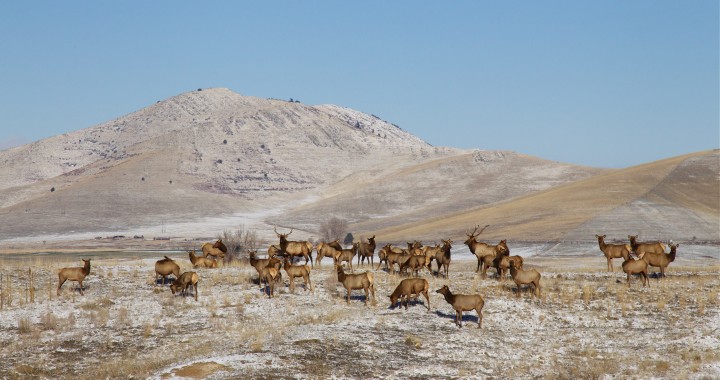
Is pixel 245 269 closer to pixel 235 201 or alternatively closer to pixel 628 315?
pixel 628 315

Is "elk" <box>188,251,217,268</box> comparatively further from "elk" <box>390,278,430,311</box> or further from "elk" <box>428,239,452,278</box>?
"elk" <box>390,278,430,311</box>

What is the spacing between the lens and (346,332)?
2383cm

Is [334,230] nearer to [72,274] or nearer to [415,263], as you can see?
[415,263]

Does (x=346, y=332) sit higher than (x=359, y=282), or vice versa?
(x=359, y=282)

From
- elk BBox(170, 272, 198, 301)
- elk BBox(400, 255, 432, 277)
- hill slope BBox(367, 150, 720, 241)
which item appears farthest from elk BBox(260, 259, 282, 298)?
hill slope BBox(367, 150, 720, 241)

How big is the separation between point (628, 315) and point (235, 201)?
13867cm

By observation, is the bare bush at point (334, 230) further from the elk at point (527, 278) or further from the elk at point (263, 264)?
the elk at point (527, 278)

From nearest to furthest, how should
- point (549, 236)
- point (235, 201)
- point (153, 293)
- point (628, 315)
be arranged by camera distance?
point (628, 315) → point (153, 293) → point (549, 236) → point (235, 201)

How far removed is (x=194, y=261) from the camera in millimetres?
36281

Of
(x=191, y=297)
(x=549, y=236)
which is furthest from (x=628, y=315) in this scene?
(x=549, y=236)

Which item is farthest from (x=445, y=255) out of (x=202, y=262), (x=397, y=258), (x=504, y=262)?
(x=202, y=262)

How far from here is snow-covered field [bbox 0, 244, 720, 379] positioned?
20.5 m

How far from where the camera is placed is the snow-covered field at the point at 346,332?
20.5m

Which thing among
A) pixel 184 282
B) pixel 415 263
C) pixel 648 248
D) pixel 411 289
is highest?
pixel 648 248
